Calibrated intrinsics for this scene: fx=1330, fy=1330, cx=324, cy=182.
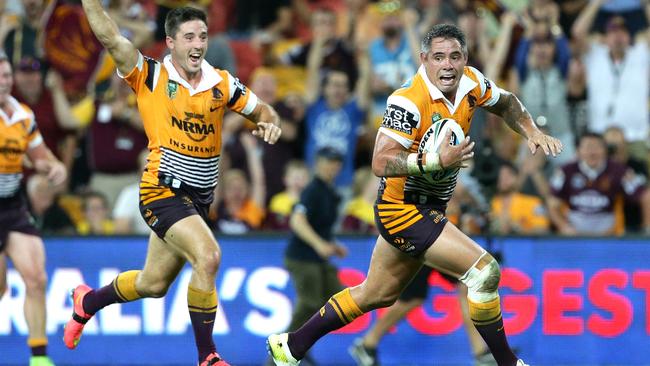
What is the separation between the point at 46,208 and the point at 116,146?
3.82 ft

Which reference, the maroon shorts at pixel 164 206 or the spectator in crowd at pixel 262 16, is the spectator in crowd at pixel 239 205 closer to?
the spectator in crowd at pixel 262 16

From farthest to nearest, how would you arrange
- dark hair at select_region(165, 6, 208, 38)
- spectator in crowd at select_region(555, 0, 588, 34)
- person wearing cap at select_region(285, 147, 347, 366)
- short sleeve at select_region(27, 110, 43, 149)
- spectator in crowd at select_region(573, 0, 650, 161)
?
spectator in crowd at select_region(555, 0, 588, 34) < spectator in crowd at select_region(573, 0, 650, 161) < person wearing cap at select_region(285, 147, 347, 366) < short sleeve at select_region(27, 110, 43, 149) < dark hair at select_region(165, 6, 208, 38)

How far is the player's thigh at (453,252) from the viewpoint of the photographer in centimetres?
948

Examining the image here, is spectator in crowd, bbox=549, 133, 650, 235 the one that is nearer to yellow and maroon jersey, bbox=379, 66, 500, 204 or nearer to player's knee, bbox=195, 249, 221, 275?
yellow and maroon jersey, bbox=379, 66, 500, 204

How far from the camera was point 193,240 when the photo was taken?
9938 millimetres

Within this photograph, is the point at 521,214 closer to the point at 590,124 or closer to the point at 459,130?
the point at 590,124

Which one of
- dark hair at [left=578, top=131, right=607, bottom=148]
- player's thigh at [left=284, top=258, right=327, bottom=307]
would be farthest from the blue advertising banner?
dark hair at [left=578, top=131, right=607, bottom=148]

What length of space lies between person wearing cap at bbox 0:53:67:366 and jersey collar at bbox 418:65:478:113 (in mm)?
4207

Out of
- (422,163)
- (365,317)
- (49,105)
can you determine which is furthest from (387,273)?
(49,105)

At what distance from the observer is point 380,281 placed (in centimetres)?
997

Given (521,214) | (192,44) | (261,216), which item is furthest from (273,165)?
(192,44)

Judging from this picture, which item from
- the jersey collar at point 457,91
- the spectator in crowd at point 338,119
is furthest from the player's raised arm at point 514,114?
the spectator in crowd at point 338,119

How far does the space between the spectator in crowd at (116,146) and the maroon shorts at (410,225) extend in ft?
21.6

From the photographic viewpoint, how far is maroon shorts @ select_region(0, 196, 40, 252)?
470 inches
